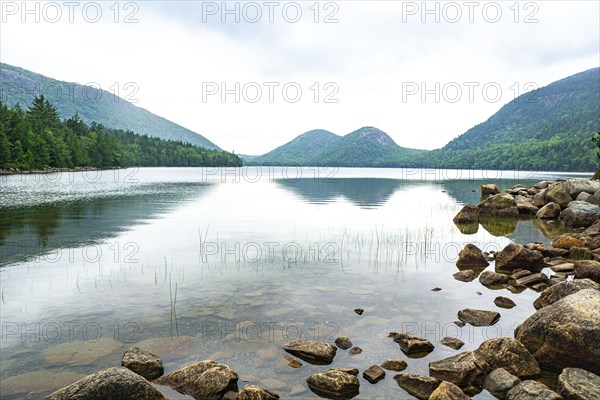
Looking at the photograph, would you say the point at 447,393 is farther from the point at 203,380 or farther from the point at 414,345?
the point at 203,380

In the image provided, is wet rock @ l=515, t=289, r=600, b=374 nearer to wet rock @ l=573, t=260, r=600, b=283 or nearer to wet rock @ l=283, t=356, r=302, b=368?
wet rock @ l=283, t=356, r=302, b=368

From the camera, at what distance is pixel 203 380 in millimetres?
8906

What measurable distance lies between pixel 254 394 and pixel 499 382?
546cm

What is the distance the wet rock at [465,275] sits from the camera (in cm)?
1833

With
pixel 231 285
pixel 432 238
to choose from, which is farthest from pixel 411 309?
pixel 432 238

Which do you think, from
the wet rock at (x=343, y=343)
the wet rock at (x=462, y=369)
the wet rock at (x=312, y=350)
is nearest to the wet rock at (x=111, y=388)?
the wet rock at (x=312, y=350)

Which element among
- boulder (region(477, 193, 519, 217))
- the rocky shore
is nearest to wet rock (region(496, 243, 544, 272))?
the rocky shore

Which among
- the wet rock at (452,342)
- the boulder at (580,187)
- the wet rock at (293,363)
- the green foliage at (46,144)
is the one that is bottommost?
the wet rock at (452,342)

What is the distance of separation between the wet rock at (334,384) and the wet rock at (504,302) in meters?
8.20

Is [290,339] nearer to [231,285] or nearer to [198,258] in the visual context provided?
[231,285]

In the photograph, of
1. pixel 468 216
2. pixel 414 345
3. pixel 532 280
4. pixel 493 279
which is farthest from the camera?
pixel 468 216

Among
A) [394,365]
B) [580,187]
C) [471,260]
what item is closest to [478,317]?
[394,365]

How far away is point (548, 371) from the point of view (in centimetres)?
990

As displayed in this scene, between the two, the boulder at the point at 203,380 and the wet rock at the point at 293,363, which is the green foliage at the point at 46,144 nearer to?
the boulder at the point at 203,380
